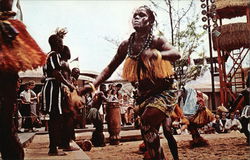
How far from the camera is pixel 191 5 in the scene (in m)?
12.4

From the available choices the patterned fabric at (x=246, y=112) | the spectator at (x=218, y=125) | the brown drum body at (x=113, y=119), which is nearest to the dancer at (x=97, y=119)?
the brown drum body at (x=113, y=119)

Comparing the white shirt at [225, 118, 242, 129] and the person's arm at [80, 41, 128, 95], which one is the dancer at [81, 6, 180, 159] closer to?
the person's arm at [80, 41, 128, 95]

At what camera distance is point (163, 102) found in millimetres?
3068

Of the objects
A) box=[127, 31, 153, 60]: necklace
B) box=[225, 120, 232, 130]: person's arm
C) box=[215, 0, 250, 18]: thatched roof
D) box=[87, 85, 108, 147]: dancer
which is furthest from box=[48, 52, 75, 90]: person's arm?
box=[215, 0, 250, 18]: thatched roof

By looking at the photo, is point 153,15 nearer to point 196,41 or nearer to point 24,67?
→ point 24,67

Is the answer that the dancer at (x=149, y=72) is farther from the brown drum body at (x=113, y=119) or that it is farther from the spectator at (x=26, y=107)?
the spectator at (x=26, y=107)

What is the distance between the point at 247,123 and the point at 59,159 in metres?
3.60

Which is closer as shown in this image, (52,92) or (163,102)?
(163,102)

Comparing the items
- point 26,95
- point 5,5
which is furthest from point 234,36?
point 5,5

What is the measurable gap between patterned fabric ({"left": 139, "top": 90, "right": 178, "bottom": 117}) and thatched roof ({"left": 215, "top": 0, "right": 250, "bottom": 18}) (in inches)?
431

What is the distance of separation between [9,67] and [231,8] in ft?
40.5

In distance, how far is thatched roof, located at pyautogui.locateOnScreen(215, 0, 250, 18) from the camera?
1327cm

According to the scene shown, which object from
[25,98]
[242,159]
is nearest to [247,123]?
[242,159]

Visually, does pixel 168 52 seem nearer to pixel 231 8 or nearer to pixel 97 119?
pixel 97 119
